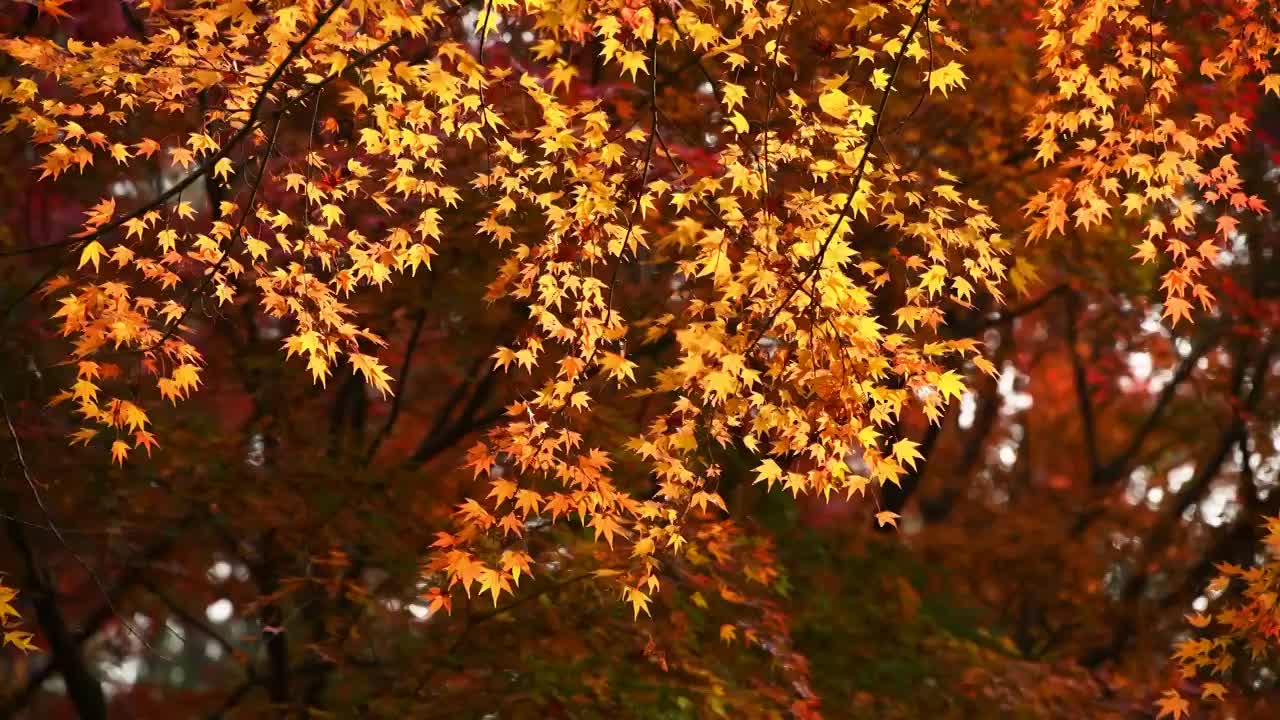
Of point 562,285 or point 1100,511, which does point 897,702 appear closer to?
point 562,285

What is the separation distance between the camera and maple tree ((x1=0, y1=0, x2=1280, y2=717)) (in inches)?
173

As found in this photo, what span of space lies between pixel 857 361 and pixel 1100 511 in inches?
297

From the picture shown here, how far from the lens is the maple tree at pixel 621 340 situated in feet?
14.4

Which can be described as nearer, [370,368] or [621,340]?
[370,368]

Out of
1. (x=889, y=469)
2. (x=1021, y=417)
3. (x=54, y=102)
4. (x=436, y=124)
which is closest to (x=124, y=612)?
(x=436, y=124)

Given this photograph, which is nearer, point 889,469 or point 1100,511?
point 889,469

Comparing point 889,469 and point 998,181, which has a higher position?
point 998,181

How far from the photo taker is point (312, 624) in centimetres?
787

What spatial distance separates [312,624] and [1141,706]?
4815mm

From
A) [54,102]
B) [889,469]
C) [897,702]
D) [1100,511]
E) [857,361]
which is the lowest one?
[897,702]

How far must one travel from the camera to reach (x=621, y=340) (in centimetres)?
480

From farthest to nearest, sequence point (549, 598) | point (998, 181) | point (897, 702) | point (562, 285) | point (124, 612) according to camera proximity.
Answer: point (998, 181)
point (124, 612)
point (897, 702)
point (549, 598)
point (562, 285)

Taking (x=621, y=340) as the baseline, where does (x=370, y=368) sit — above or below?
below

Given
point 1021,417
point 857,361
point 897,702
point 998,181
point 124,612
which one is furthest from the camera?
point 1021,417
